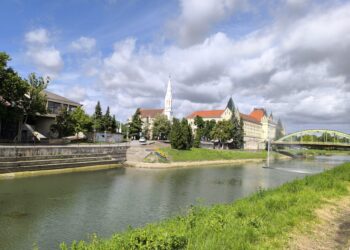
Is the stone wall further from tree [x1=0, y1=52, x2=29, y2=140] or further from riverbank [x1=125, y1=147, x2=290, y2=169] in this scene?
tree [x1=0, y1=52, x2=29, y2=140]

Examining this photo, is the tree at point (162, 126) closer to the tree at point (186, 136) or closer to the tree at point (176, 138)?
the tree at point (186, 136)

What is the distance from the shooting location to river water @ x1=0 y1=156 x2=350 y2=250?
17250 mm

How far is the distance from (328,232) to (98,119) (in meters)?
80.6

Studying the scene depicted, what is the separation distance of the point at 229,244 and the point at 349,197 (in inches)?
516

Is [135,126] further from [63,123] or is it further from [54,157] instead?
[54,157]

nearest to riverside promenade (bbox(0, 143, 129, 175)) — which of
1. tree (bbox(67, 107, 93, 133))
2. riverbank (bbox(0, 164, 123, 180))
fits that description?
riverbank (bbox(0, 164, 123, 180))

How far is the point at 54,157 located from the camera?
43.7 m

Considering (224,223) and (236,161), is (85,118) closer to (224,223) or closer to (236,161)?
(236,161)

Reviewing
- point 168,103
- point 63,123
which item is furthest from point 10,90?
point 168,103

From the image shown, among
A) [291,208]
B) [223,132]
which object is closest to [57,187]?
[291,208]

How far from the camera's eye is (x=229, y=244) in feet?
28.5

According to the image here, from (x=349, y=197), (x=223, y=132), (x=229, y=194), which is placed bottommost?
(x=229, y=194)

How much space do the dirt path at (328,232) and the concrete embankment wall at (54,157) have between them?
33.9 meters

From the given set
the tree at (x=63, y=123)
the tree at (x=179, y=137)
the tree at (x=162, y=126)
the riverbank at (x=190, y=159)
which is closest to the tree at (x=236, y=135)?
the riverbank at (x=190, y=159)
